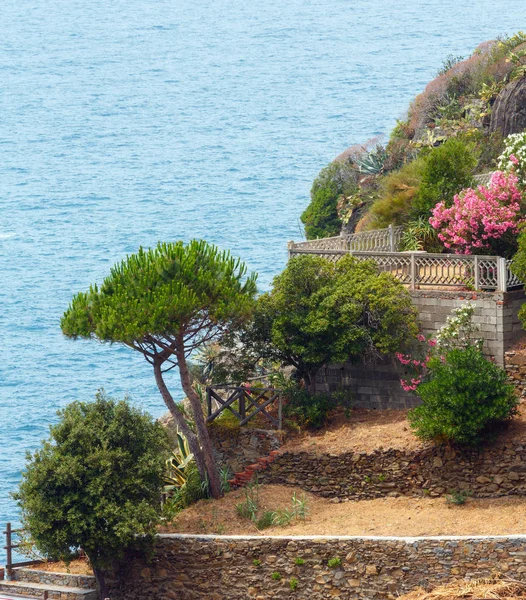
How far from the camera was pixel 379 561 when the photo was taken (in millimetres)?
28531

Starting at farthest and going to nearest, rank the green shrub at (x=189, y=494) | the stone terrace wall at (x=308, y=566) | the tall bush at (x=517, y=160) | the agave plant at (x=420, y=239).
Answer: the agave plant at (x=420, y=239) < the tall bush at (x=517, y=160) < the green shrub at (x=189, y=494) < the stone terrace wall at (x=308, y=566)

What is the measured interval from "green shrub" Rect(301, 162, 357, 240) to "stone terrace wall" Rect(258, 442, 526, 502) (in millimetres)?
20923

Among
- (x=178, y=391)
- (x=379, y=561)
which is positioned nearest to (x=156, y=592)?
(x=379, y=561)

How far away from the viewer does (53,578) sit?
31734 millimetres

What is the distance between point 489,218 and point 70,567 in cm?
1332

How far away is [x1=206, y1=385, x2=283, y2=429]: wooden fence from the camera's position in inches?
1325

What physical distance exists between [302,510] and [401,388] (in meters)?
4.68

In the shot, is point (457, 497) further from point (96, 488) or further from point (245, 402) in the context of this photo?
point (96, 488)

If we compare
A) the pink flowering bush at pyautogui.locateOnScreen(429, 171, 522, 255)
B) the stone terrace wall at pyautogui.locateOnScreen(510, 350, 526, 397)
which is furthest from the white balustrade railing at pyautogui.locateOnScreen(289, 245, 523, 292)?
the stone terrace wall at pyautogui.locateOnScreen(510, 350, 526, 397)

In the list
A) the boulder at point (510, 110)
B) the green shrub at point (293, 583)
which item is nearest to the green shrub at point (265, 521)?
the green shrub at point (293, 583)

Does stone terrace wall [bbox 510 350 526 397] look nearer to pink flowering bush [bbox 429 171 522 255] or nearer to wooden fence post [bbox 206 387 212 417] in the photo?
pink flowering bush [bbox 429 171 522 255]

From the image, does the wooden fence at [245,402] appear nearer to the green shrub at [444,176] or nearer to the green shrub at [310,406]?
the green shrub at [310,406]

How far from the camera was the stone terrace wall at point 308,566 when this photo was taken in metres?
27.8

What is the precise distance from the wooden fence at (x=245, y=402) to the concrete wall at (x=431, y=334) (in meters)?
1.75
